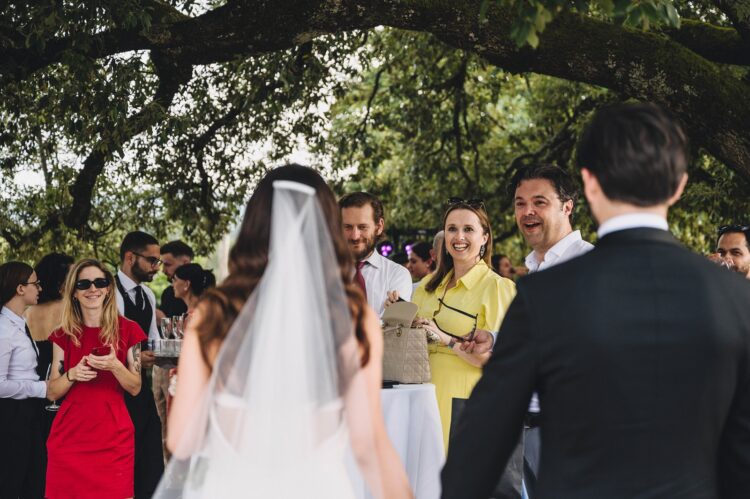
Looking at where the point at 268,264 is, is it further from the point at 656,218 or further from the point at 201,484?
the point at 656,218

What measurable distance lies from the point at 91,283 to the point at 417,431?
243 centimetres

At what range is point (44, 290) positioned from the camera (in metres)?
7.13

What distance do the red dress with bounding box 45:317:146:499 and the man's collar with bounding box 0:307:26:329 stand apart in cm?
48

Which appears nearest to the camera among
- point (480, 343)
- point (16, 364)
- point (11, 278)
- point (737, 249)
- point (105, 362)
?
point (480, 343)

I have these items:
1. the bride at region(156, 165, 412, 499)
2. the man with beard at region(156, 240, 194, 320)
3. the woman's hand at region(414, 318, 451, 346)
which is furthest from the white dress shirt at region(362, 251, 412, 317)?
the man with beard at region(156, 240, 194, 320)

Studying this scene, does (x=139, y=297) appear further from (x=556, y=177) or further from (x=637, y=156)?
(x=637, y=156)

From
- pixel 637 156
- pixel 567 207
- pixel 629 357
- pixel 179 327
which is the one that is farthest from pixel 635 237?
pixel 179 327

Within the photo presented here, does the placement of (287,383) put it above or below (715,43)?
below

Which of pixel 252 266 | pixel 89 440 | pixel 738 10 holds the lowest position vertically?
pixel 89 440

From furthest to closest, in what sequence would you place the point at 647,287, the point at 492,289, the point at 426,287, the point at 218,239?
1. the point at 218,239
2. the point at 426,287
3. the point at 492,289
4. the point at 647,287

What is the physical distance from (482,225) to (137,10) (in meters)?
2.90

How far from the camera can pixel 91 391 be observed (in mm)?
5984

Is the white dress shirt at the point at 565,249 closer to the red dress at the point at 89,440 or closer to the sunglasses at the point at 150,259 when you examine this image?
the red dress at the point at 89,440

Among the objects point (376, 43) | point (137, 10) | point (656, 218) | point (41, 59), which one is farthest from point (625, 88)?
point (376, 43)
